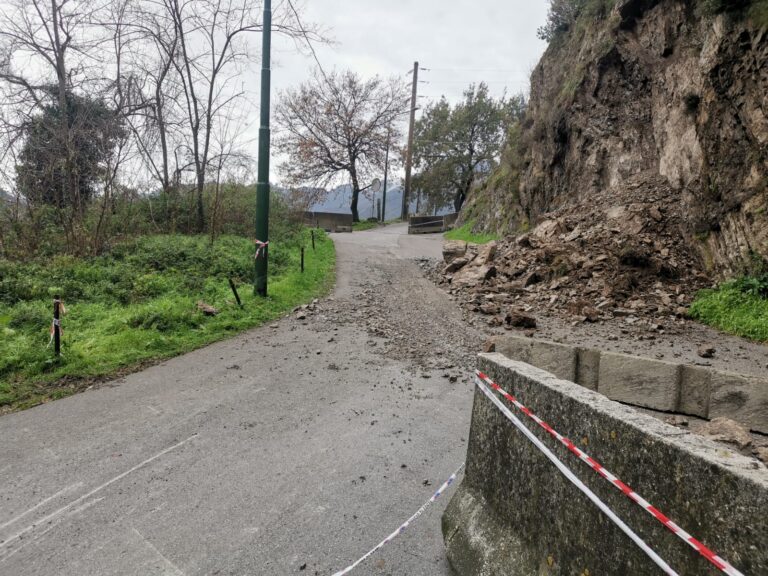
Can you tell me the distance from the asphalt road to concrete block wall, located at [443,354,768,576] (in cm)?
55

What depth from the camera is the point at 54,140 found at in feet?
42.3

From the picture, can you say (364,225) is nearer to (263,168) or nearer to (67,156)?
(67,156)

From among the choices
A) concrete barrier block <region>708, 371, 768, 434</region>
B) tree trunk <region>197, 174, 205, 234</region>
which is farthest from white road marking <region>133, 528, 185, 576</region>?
tree trunk <region>197, 174, 205, 234</region>

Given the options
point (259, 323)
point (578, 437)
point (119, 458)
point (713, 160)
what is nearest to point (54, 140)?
point (259, 323)

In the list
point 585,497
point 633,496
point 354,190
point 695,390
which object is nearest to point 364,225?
point 354,190

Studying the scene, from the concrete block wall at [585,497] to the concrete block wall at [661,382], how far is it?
286cm

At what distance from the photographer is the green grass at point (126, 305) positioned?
249 inches

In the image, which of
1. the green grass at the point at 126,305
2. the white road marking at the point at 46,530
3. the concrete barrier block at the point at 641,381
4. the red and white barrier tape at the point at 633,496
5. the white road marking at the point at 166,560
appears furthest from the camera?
the green grass at the point at 126,305

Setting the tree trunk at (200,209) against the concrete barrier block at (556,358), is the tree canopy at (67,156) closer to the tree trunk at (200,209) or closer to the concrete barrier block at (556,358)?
the tree trunk at (200,209)

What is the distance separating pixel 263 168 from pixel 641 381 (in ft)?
27.3

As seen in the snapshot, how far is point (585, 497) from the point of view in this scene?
6.84 feet

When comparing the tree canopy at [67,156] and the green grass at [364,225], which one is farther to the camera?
the green grass at [364,225]

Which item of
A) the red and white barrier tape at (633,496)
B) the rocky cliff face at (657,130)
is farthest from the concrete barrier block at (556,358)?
the rocky cliff face at (657,130)

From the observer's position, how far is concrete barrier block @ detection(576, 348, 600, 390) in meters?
5.44
